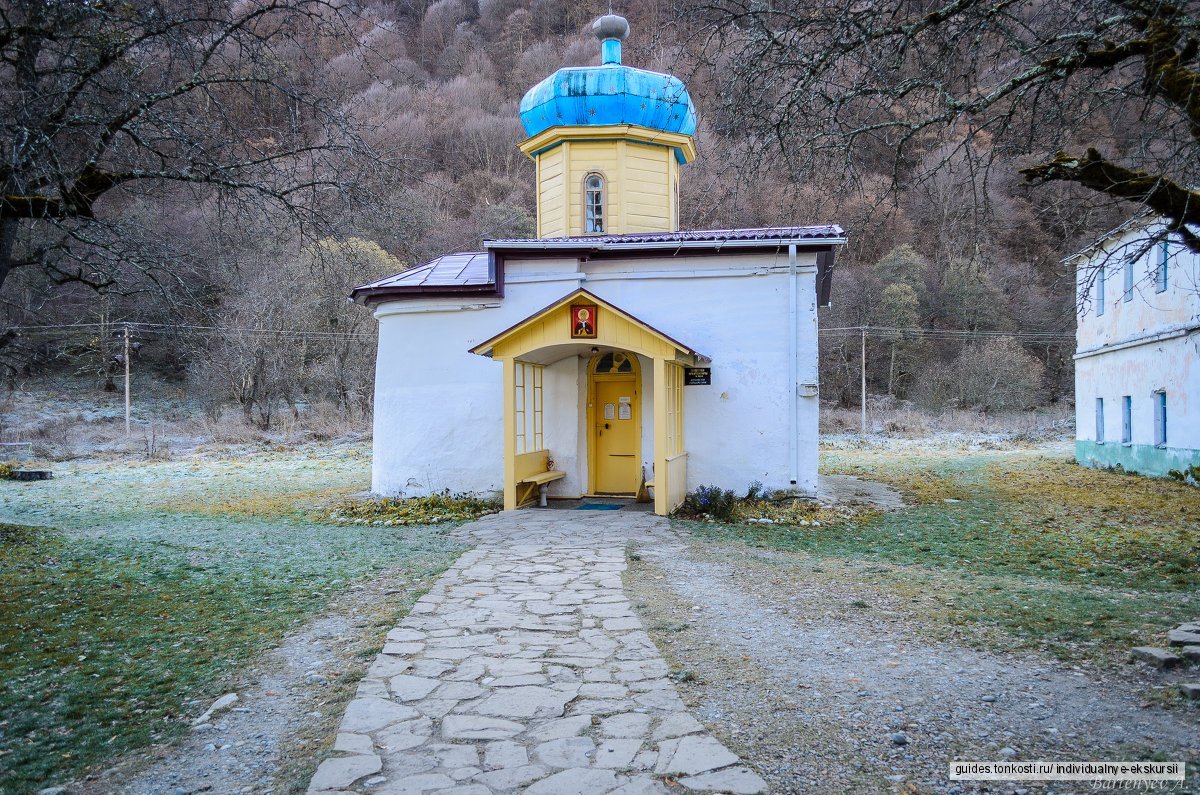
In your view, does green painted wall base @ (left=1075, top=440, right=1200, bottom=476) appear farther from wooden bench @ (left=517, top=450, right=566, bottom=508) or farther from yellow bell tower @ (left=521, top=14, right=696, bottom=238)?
wooden bench @ (left=517, top=450, right=566, bottom=508)

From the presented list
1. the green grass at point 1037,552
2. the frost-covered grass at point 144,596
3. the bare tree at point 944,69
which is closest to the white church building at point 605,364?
the green grass at point 1037,552

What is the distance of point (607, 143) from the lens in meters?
14.7

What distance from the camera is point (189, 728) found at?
4.10 meters

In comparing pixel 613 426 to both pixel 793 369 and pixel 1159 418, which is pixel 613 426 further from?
pixel 1159 418

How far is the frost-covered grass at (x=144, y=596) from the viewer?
414cm

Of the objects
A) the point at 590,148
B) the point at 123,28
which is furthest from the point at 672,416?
the point at 123,28

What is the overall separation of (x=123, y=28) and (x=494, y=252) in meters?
6.71

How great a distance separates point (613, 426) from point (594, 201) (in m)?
4.66

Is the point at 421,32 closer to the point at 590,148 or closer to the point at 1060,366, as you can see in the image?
the point at 590,148

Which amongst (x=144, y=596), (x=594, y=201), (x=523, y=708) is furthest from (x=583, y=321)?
Answer: (x=523, y=708)

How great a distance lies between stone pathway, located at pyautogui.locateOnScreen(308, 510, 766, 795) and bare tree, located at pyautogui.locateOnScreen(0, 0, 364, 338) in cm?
394

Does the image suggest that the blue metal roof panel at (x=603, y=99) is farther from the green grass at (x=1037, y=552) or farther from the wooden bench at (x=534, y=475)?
the green grass at (x=1037, y=552)

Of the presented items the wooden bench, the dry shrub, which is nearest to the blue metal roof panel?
the wooden bench

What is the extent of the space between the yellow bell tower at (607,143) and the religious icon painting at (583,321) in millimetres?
4008
